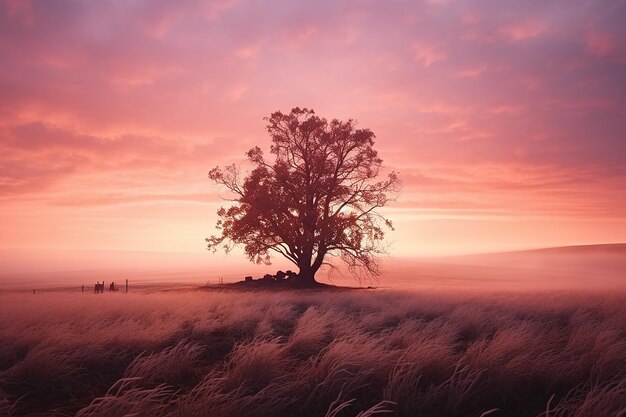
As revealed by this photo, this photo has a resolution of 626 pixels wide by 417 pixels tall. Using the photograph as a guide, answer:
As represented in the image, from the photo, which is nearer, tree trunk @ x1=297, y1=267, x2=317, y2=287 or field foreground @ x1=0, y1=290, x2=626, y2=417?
field foreground @ x1=0, y1=290, x2=626, y2=417

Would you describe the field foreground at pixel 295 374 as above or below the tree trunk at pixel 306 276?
below

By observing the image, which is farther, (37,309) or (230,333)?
(37,309)

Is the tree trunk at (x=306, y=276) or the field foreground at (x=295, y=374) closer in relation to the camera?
the field foreground at (x=295, y=374)

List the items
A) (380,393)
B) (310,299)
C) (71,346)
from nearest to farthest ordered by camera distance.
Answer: (380,393), (71,346), (310,299)

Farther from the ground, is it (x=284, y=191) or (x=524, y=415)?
(x=284, y=191)

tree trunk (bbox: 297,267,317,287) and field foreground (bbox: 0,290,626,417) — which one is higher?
tree trunk (bbox: 297,267,317,287)

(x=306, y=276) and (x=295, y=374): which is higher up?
(x=306, y=276)

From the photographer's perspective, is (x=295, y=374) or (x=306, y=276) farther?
(x=306, y=276)

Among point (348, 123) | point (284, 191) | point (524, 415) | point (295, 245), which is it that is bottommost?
point (524, 415)

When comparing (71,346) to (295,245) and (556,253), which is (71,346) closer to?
(295,245)

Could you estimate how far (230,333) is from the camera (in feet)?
30.3

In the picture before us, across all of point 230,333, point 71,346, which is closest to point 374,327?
point 230,333

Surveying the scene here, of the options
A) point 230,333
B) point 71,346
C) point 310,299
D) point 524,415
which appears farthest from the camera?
point 310,299

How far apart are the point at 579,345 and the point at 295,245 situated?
2285 cm
